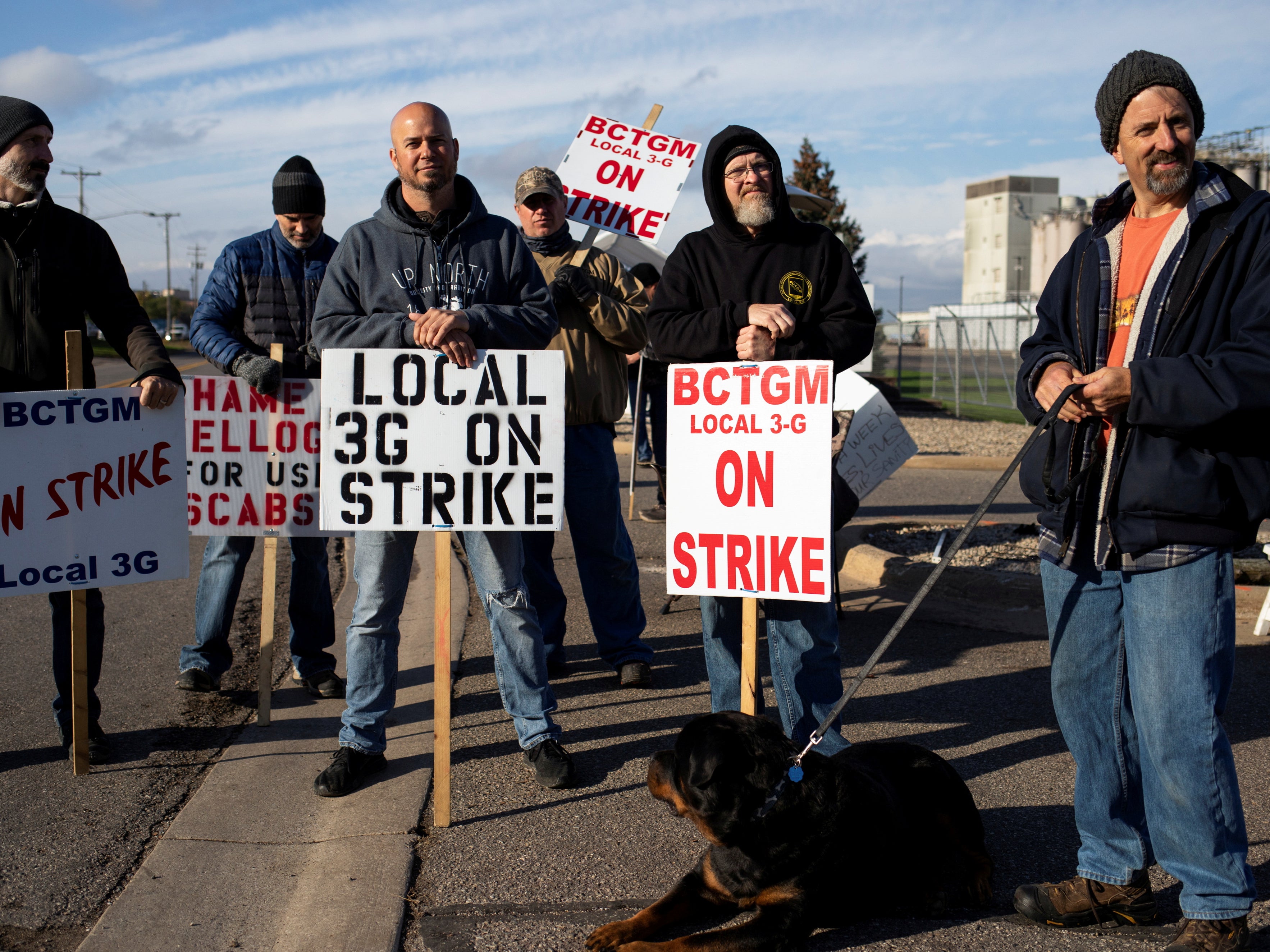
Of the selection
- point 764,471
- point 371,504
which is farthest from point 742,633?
point 371,504

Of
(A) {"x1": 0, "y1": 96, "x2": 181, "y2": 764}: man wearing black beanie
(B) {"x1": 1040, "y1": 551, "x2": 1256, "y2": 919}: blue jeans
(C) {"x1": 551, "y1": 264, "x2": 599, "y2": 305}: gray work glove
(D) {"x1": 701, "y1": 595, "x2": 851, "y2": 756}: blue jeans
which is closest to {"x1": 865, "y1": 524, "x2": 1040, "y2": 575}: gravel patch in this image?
(C) {"x1": 551, "y1": 264, "x2": 599, "y2": 305}: gray work glove

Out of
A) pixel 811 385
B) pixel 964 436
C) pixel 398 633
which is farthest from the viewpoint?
pixel 964 436

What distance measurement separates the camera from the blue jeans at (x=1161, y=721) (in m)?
2.61

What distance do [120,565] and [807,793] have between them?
8.94 ft

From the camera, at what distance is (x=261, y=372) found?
434 centimetres

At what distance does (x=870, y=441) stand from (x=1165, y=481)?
409 cm

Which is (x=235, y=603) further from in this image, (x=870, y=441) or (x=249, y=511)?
(x=870, y=441)

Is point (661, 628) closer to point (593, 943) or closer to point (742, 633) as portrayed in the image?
point (742, 633)

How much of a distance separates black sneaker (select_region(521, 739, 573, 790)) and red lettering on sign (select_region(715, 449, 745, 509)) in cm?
108

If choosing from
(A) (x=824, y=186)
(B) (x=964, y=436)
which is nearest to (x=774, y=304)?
(B) (x=964, y=436)

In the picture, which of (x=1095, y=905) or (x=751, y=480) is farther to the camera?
(x=751, y=480)

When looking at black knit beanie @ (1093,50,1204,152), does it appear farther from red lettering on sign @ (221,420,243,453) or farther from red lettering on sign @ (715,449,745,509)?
red lettering on sign @ (221,420,243,453)

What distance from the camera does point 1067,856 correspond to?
3.33m

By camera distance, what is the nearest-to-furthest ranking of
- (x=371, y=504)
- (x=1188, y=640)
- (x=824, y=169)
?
Result: 1. (x=1188, y=640)
2. (x=371, y=504)
3. (x=824, y=169)
